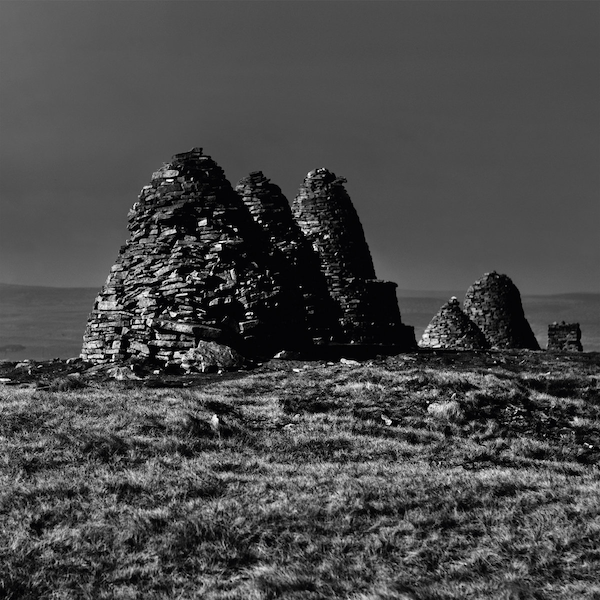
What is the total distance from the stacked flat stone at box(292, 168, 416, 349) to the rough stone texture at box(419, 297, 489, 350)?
10.4 feet

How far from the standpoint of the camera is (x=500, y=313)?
107ft

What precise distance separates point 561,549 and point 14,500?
19.9 feet

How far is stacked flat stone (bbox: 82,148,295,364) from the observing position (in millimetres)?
16969

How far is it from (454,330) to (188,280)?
16314 millimetres

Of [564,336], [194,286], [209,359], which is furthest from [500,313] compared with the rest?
[209,359]

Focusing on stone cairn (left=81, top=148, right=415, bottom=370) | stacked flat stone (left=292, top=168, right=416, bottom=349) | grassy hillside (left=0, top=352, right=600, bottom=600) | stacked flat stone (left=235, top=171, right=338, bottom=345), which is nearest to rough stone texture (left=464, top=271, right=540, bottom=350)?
stacked flat stone (left=292, top=168, right=416, bottom=349)

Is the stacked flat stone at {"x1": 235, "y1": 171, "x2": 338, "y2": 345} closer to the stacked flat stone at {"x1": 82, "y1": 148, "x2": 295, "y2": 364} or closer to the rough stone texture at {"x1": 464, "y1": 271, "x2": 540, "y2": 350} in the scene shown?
the stacked flat stone at {"x1": 82, "y1": 148, "x2": 295, "y2": 364}

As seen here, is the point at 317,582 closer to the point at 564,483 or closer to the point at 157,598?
the point at 157,598

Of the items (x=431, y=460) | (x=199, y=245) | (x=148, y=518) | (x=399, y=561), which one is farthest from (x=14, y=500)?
(x=199, y=245)

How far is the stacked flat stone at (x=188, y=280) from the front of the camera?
17.0 meters

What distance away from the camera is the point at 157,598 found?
222 inches

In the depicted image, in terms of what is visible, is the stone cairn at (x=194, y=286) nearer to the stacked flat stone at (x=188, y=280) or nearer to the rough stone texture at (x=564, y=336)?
the stacked flat stone at (x=188, y=280)

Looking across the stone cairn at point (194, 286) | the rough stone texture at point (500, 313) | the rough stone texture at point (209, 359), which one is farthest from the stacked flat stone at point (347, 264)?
the rough stone texture at point (209, 359)

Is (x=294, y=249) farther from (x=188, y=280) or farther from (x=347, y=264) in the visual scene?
(x=188, y=280)
